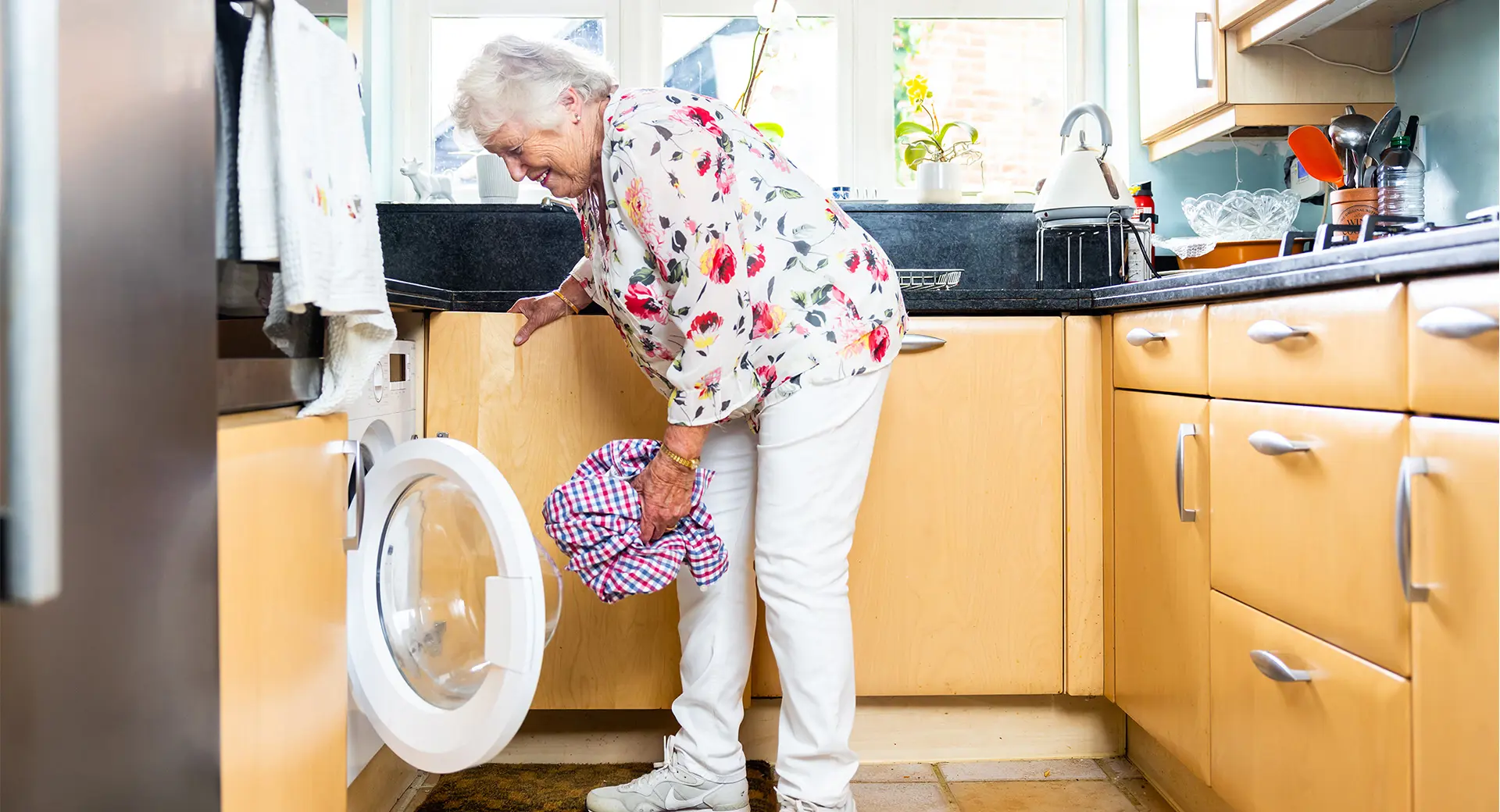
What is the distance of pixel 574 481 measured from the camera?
4.96 ft

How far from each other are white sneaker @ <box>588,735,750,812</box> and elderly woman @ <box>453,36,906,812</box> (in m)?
0.20

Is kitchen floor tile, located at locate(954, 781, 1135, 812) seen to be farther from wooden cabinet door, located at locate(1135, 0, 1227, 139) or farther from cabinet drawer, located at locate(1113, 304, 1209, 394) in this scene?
wooden cabinet door, located at locate(1135, 0, 1227, 139)

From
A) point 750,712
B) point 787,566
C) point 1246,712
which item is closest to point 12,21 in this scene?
point 787,566

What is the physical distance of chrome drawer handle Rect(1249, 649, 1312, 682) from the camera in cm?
130

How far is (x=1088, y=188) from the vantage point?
2.24m

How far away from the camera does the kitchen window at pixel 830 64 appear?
2721mm

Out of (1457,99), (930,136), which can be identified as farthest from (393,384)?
(1457,99)

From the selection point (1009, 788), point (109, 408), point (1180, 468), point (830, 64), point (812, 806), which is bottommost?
point (1009, 788)

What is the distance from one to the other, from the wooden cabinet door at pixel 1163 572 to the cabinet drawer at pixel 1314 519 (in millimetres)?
51

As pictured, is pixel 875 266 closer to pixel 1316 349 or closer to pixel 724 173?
pixel 724 173

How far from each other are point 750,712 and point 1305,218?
177 cm

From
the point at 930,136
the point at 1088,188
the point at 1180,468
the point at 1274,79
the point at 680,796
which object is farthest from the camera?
the point at 930,136

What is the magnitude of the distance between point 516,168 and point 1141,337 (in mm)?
1100

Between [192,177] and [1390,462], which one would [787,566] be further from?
[192,177]
